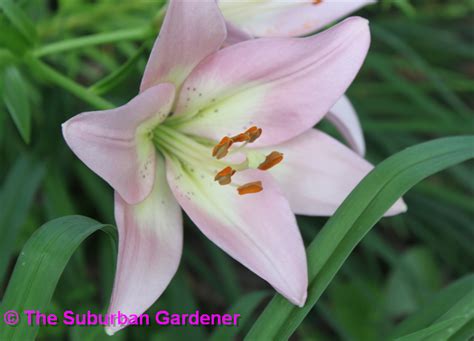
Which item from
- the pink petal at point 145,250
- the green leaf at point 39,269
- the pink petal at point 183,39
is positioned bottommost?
the pink petal at point 145,250

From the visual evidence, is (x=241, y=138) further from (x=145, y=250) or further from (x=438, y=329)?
(x=438, y=329)

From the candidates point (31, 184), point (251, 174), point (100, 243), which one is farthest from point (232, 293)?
point (251, 174)

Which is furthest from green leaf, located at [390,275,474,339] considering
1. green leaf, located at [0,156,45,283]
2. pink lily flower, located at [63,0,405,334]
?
green leaf, located at [0,156,45,283]


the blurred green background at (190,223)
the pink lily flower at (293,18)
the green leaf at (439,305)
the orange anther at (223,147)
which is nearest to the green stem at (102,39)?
the blurred green background at (190,223)

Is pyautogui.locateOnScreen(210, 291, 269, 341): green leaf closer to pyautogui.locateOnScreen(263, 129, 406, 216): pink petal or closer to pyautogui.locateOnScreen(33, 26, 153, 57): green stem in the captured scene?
pyautogui.locateOnScreen(263, 129, 406, 216): pink petal

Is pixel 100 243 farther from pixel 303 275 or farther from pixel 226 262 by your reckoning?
pixel 303 275

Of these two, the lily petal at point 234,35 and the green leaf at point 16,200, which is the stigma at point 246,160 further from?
the green leaf at point 16,200

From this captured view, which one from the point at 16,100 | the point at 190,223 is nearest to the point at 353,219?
the point at 16,100
